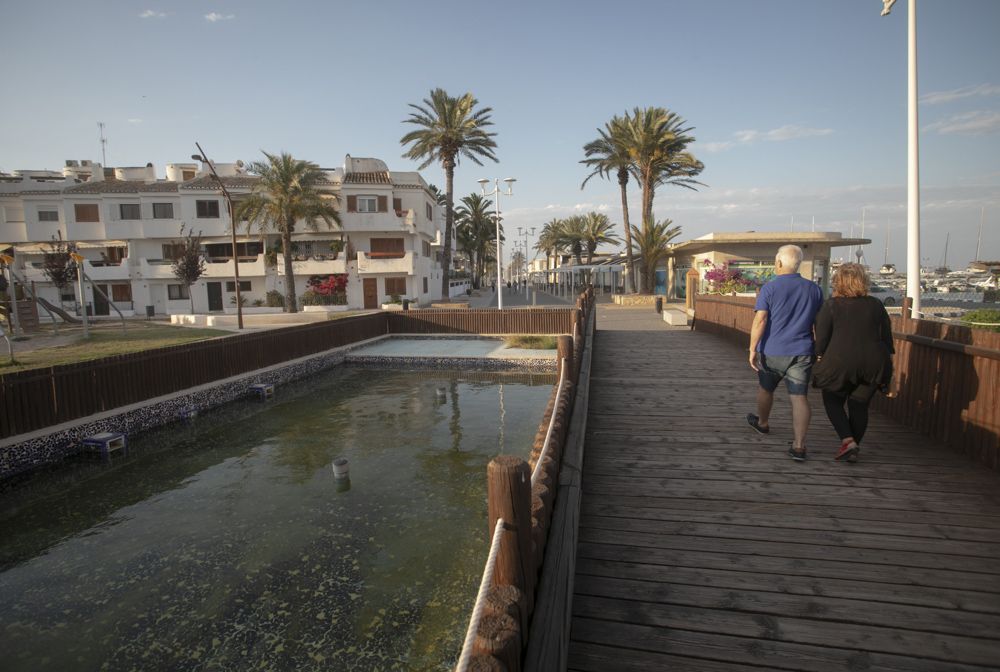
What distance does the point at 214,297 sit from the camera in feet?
124

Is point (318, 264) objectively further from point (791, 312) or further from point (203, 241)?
point (791, 312)

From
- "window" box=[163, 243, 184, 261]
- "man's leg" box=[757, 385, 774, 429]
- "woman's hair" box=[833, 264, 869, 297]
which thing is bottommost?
"man's leg" box=[757, 385, 774, 429]

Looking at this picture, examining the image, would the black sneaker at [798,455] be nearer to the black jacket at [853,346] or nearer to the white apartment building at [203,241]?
the black jacket at [853,346]

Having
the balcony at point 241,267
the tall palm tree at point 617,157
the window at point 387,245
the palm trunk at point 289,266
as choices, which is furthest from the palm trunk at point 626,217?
the balcony at point 241,267

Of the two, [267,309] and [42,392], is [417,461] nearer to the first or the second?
[42,392]

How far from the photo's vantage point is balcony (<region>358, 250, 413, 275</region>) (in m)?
35.8

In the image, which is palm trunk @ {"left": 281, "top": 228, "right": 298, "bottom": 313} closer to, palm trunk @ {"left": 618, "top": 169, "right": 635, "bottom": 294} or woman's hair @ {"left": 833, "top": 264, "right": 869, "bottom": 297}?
palm trunk @ {"left": 618, "top": 169, "right": 635, "bottom": 294}

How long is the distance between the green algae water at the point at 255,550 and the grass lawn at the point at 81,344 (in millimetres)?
6535

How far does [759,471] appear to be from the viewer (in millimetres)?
4586

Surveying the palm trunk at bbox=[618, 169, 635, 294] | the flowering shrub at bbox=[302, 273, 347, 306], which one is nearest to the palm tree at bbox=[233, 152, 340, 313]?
the flowering shrub at bbox=[302, 273, 347, 306]

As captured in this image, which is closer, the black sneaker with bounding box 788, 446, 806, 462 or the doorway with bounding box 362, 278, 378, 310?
the black sneaker with bounding box 788, 446, 806, 462

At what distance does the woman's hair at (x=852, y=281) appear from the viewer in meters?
4.38

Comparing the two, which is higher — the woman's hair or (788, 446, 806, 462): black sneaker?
the woman's hair

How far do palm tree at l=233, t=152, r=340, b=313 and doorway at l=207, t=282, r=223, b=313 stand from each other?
21.3ft
